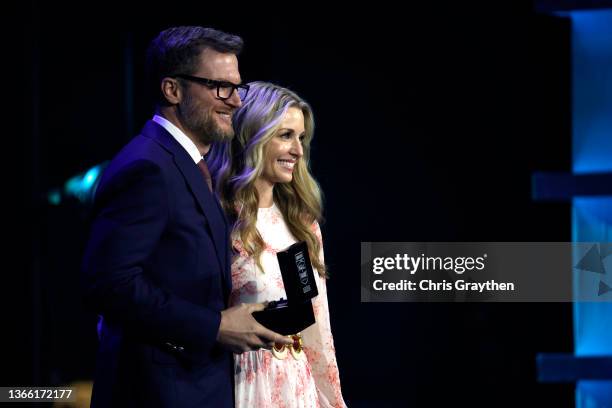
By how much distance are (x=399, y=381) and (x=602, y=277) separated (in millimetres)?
1074

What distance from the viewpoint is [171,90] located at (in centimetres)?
218

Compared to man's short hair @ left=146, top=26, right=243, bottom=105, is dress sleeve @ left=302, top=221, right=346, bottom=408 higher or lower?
lower

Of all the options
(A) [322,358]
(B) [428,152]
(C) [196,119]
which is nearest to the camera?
(C) [196,119]

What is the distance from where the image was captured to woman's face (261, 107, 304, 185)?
286 cm

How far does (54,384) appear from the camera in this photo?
15.3ft

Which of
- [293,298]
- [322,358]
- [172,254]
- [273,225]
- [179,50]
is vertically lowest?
[322,358]

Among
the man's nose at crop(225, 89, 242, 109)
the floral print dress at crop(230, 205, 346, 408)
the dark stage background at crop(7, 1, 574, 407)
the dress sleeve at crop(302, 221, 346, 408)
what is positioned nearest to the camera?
the man's nose at crop(225, 89, 242, 109)

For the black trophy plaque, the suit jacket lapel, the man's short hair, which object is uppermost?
the man's short hair

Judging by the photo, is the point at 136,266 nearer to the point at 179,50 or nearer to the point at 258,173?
the point at 179,50

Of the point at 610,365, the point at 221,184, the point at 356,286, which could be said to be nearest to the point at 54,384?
the point at 356,286

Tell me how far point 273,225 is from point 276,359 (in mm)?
469

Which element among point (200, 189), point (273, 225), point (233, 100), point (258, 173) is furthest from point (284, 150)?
point (200, 189)

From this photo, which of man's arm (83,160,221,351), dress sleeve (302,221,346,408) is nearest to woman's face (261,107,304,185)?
dress sleeve (302,221,346,408)

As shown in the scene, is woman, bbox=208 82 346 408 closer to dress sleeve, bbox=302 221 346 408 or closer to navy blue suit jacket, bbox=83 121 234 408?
dress sleeve, bbox=302 221 346 408
